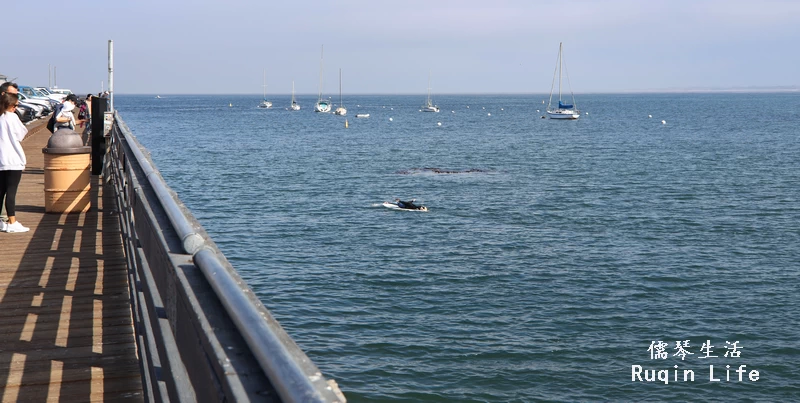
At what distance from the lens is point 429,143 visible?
86.1m

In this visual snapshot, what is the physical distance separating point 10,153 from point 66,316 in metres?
4.55

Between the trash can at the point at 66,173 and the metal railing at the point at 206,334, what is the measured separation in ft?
24.8

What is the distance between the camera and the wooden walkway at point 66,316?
4.63 metres

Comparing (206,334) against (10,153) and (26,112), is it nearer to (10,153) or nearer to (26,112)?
(10,153)

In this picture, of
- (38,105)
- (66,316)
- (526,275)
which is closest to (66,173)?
(66,316)

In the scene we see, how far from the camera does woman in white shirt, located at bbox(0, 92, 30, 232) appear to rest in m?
9.72

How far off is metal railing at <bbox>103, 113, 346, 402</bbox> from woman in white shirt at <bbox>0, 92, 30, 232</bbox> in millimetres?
6821

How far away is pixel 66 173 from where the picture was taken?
35.8 feet

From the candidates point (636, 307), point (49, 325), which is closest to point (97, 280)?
point (49, 325)

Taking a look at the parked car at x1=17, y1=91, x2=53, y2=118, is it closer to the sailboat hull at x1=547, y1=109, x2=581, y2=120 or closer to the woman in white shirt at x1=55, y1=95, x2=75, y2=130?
the woman in white shirt at x1=55, y1=95, x2=75, y2=130

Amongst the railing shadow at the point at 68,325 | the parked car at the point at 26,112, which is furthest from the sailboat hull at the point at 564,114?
the railing shadow at the point at 68,325

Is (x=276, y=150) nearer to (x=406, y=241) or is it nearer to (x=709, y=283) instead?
(x=406, y=241)

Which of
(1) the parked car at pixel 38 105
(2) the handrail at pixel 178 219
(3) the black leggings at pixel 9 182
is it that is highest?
(1) the parked car at pixel 38 105

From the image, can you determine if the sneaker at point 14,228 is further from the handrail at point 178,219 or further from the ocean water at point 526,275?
the ocean water at point 526,275
